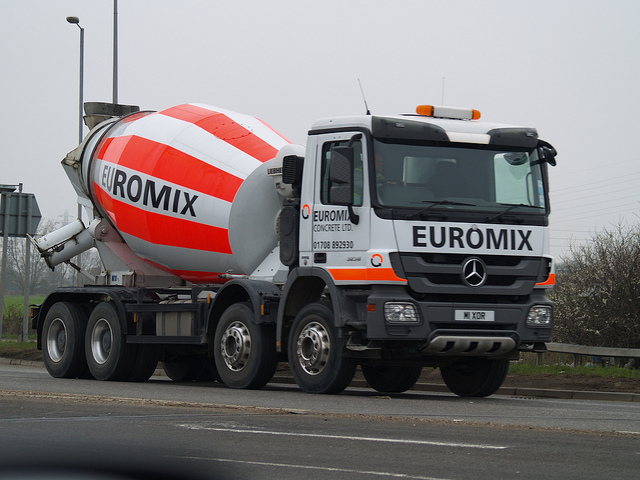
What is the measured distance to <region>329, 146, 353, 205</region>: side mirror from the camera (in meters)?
11.5

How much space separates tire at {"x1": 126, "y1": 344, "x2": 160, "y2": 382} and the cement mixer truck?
2cm

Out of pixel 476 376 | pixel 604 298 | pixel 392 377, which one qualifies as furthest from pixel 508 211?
pixel 604 298

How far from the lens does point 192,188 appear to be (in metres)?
14.2

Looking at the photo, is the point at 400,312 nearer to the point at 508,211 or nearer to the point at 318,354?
the point at 318,354

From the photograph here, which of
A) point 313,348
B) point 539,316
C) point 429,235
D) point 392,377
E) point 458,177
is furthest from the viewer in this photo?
point 392,377

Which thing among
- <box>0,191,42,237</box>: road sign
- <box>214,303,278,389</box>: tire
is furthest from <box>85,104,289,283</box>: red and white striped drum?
<box>0,191,42,237</box>: road sign

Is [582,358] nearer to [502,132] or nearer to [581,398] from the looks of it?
[581,398]

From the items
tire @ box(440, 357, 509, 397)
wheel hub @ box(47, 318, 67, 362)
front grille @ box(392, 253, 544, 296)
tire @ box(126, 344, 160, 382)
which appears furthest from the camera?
wheel hub @ box(47, 318, 67, 362)

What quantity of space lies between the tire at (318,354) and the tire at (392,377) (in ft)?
6.44

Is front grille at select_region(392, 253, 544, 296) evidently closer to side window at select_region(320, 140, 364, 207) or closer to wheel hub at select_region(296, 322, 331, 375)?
side window at select_region(320, 140, 364, 207)

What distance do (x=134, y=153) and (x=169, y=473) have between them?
13.2m

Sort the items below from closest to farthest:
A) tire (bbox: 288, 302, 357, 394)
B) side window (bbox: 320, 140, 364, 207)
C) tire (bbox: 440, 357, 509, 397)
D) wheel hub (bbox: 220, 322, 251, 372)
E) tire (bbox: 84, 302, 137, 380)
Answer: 1. side window (bbox: 320, 140, 364, 207)
2. tire (bbox: 288, 302, 357, 394)
3. tire (bbox: 440, 357, 509, 397)
4. wheel hub (bbox: 220, 322, 251, 372)
5. tire (bbox: 84, 302, 137, 380)

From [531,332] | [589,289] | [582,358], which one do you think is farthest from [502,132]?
[589,289]

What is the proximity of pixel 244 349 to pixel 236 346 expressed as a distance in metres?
0.20
